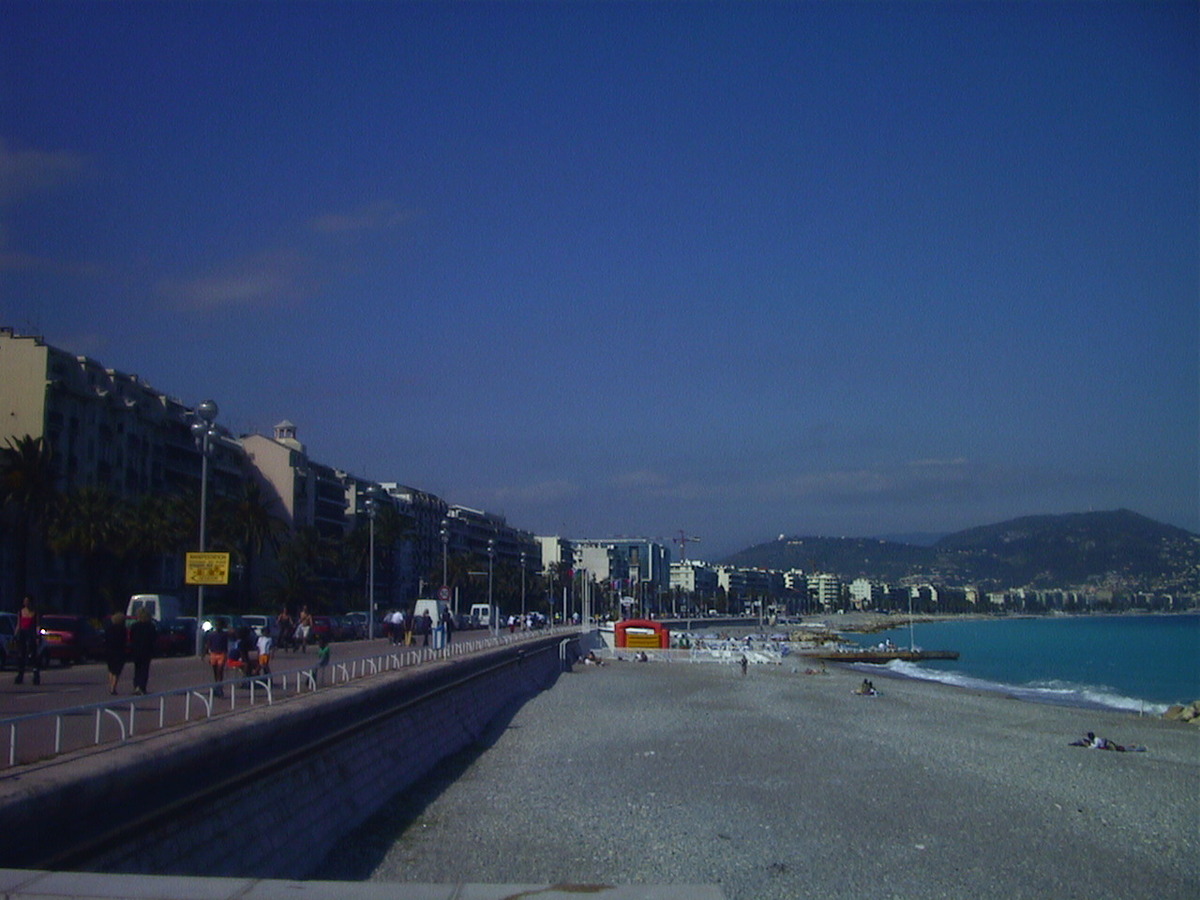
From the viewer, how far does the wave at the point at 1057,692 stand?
52.2 meters

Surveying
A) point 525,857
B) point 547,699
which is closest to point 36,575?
point 547,699

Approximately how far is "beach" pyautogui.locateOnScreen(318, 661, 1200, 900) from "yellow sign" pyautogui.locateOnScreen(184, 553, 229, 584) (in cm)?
750

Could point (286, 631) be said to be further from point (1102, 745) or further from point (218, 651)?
point (1102, 745)

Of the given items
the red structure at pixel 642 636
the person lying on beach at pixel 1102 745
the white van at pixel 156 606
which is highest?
the white van at pixel 156 606

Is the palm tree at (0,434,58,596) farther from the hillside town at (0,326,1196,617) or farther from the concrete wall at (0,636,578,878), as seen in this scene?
the concrete wall at (0,636,578,878)

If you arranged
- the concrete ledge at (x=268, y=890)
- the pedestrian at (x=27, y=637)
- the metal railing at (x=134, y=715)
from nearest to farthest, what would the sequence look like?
the concrete ledge at (x=268, y=890)
the metal railing at (x=134, y=715)
the pedestrian at (x=27, y=637)

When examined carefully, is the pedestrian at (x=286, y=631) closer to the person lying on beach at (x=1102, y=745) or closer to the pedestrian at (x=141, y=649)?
the pedestrian at (x=141, y=649)

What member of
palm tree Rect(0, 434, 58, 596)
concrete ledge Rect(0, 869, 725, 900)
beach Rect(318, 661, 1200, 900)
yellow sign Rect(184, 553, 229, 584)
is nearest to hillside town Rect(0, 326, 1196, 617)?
palm tree Rect(0, 434, 58, 596)

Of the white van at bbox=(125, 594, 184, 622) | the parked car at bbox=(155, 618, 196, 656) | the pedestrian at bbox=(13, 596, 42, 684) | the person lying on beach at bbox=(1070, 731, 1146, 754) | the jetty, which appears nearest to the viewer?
the pedestrian at bbox=(13, 596, 42, 684)

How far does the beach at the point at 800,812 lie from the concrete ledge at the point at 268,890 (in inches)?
332

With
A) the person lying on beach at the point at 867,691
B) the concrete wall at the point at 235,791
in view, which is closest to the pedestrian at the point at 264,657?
the concrete wall at the point at 235,791

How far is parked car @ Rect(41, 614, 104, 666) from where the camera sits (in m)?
27.7

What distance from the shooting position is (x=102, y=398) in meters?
62.2

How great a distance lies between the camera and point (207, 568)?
26719mm
